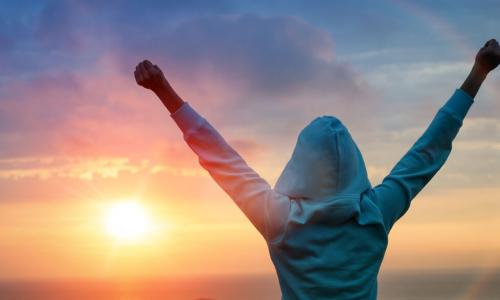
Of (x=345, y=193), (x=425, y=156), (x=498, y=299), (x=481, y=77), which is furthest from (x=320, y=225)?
(x=498, y=299)

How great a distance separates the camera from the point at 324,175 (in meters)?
3.30

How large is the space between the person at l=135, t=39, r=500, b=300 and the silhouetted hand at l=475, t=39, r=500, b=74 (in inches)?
24.5

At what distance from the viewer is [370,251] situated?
342cm

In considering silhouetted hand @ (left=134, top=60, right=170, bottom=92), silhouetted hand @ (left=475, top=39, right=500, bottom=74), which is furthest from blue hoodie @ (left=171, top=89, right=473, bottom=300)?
silhouetted hand @ (left=475, top=39, right=500, bottom=74)

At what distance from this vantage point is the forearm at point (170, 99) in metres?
3.52

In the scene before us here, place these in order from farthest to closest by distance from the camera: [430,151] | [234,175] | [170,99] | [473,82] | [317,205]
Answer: [473,82]
[430,151]
[170,99]
[234,175]
[317,205]

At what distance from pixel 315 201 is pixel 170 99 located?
792mm

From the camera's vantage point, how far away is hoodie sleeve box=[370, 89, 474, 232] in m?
3.54

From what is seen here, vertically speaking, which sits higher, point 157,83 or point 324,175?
point 157,83

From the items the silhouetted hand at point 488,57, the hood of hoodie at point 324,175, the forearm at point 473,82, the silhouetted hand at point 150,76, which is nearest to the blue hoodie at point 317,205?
the hood of hoodie at point 324,175

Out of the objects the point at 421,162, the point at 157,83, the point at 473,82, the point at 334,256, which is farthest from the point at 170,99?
the point at 473,82

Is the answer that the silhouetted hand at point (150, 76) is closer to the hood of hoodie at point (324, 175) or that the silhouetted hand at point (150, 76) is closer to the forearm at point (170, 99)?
the forearm at point (170, 99)

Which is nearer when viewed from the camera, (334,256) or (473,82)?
(334,256)

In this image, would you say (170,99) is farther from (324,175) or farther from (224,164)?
(324,175)
